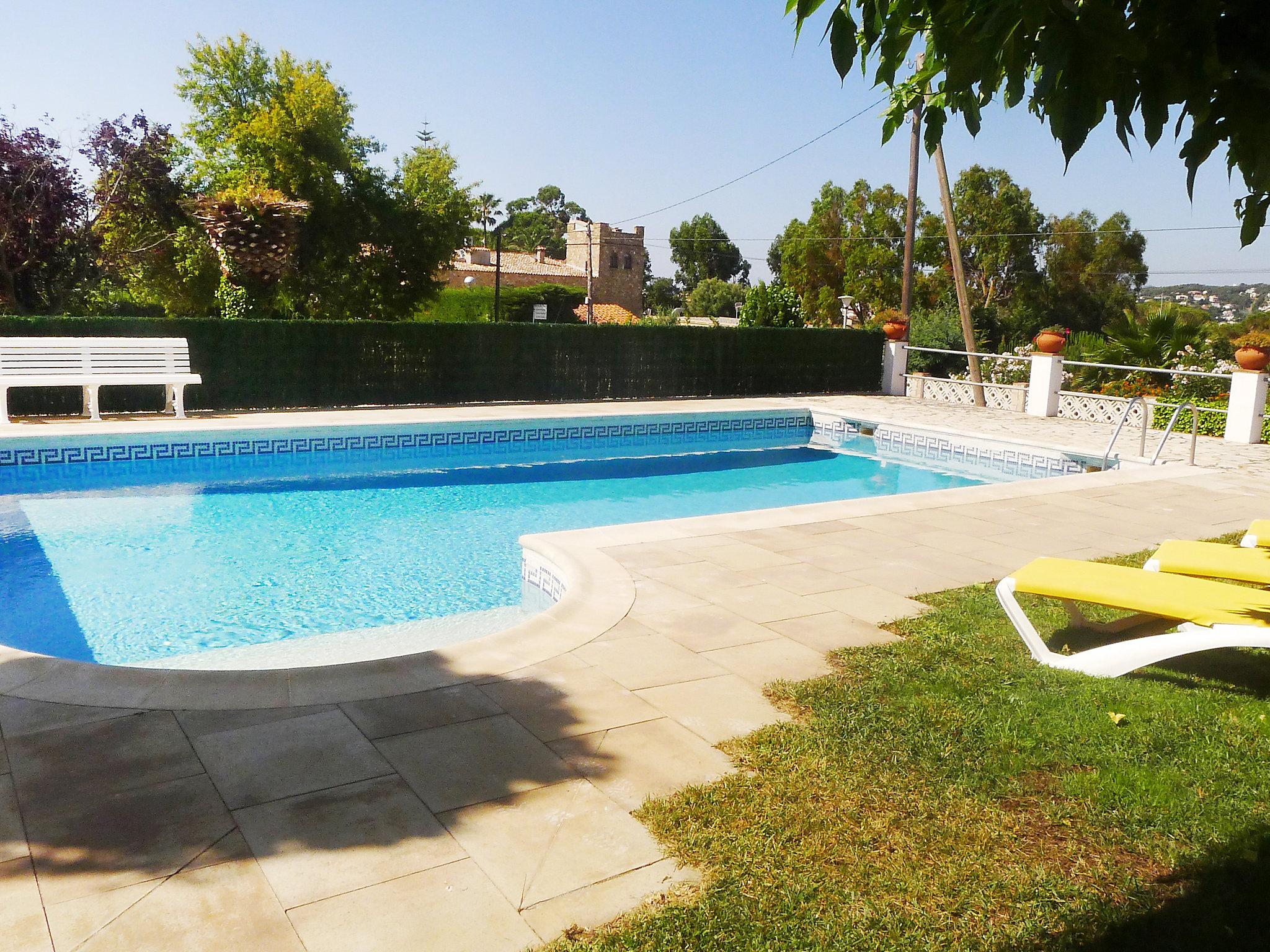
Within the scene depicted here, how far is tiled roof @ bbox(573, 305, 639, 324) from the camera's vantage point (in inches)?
2111

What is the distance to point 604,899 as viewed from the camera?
2.42 meters

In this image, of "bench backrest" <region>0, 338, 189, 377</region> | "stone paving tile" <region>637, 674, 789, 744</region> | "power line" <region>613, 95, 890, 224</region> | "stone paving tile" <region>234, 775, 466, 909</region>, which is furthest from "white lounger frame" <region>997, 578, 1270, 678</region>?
"power line" <region>613, 95, 890, 224</region>

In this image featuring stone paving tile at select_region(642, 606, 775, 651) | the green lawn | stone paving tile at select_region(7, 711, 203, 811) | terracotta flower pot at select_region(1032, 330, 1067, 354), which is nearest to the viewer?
the green lawn

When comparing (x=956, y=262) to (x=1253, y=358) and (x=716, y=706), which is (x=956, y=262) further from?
(x=716, y=706)

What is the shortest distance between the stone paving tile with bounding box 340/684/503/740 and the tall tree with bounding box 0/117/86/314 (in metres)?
16.3

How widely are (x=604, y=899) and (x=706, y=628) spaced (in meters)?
2.27

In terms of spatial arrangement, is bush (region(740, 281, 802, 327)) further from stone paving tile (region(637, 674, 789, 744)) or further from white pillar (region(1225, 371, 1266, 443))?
stone paving tile (region(637, 674, 789, 744))

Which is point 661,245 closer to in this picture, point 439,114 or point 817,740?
point 439,114

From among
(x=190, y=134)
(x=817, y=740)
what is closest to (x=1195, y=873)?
(x=817, y=740)

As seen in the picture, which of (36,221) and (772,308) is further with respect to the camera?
(772,308)

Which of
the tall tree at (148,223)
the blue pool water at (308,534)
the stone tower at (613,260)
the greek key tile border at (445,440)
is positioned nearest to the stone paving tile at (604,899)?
the blue pool water at (308,534)

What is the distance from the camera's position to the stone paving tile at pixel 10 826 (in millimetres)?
2562

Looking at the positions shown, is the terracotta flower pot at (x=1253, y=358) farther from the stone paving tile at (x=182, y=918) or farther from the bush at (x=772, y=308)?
the stone paving tile at (x=182, y=918)

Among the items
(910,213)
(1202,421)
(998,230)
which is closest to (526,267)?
(998,230)
